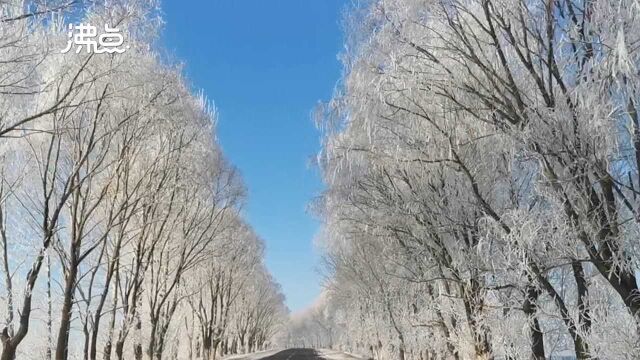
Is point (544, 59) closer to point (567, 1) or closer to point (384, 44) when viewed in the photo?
point (567, 1)

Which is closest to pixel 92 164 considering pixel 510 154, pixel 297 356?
pixel 510 154

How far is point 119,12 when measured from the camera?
975 centimetres

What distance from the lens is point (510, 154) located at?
24.1ft

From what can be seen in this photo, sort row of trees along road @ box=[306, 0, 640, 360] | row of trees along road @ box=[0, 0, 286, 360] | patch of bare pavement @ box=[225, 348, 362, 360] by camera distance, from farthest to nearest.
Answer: patch of bare pavement @ box=[225, 348, 362, 360]
row of trees along road @ box=[0, 0, 286, 360]
row of trees along road @ box=[306, 0, 640, 360]

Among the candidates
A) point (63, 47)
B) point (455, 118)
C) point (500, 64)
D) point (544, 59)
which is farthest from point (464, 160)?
point (63, 47)

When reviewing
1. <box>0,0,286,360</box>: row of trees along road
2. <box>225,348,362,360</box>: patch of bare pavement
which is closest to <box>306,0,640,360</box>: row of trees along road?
<box>0,0,286,360</box>: row of trees along road

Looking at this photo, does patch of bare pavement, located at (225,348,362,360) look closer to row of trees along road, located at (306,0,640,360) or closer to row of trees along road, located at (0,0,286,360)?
row of trees along road, located at (0,0,286,360)

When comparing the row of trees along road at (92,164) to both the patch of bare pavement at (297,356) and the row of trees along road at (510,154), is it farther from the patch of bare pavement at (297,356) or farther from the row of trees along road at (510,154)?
the patch of bare pavement at (297,356)

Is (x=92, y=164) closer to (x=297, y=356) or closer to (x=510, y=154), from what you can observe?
(x=510, y=154)

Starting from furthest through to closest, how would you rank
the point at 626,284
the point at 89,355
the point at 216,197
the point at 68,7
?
the point at 216,197
the point at 89,355
the point at 626,284
the point at 68,7

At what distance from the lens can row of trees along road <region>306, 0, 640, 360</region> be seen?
5789 millimetres

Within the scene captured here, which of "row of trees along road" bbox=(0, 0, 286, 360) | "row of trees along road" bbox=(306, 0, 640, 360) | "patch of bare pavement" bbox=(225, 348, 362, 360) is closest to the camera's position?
"row of trees along road" bbox=(306, 0, 640, 360)

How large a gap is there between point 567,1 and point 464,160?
398cm

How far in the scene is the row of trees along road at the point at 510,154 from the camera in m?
5.79
